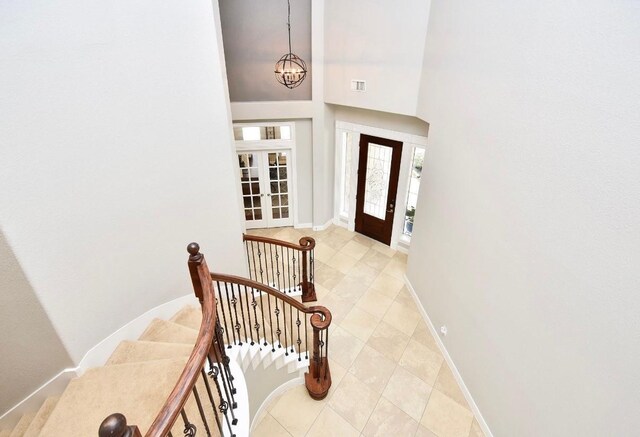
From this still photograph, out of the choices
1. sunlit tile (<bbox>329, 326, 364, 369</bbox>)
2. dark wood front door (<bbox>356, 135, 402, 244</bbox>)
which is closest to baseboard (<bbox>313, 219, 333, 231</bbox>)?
dark wood front door (<bbox>356, 135, 402, 244</bbox>)

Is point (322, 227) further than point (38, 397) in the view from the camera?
Yes

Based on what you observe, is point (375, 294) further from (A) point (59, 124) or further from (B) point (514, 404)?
(A) point (59, 124)

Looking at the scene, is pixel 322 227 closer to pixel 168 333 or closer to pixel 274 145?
pixel 274 145

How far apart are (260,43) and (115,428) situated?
5.24 m

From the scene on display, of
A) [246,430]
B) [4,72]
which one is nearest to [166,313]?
[246,430]

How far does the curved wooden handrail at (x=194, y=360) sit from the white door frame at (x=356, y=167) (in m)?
4.08

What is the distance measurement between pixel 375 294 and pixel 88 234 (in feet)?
12.3

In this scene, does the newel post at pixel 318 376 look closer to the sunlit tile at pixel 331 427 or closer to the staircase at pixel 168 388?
the sunlit tile at pixel 331 427

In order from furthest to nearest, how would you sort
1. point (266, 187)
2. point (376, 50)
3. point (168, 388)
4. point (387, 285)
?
1. point (266, 187)
2. point (387, 285)
3. point (376, 50)
4. point (168, 388)

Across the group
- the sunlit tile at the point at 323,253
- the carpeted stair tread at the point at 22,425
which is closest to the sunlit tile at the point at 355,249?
the sunlit tile at the point at 323,253

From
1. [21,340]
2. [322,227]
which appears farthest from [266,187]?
[21,340]

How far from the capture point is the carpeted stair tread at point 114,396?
1989 mm

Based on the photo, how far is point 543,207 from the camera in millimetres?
2232

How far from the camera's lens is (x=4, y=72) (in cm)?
179
